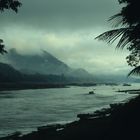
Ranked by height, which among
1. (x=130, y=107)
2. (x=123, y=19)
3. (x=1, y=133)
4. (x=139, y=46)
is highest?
(x=123, y=19)

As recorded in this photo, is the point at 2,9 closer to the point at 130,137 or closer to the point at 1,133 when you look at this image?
the point at 130,137

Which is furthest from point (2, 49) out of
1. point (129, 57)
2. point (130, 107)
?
point (129, 57)

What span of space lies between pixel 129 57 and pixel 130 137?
4984mm

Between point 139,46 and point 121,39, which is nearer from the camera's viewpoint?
point 121,39

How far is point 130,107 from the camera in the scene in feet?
33.7

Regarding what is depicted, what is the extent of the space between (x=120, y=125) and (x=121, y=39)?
2.44 meters

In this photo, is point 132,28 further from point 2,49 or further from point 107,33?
point 2,49

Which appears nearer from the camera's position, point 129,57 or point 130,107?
point 130,107

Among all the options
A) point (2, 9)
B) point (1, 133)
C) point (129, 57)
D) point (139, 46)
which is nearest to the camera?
point (139, 46)

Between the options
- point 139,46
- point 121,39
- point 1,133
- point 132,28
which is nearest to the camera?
point 121,39

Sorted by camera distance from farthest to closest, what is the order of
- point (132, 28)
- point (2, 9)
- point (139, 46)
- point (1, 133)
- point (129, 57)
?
point (1, 133)
point (129, 57)
point (2, 9)
point (139, 46)
point (132, 28)

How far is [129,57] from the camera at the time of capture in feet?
43.0

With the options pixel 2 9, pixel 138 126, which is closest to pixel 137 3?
pixel 138 126

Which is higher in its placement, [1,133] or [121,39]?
[121,39]
